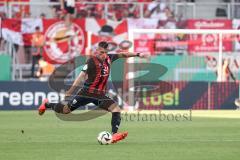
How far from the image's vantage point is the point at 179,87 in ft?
109

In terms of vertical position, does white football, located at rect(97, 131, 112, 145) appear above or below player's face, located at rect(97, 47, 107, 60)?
below

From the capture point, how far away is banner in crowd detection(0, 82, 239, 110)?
31.8 m

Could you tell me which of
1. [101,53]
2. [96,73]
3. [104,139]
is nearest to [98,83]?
[96,73]

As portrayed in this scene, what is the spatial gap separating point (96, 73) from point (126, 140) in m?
1.76

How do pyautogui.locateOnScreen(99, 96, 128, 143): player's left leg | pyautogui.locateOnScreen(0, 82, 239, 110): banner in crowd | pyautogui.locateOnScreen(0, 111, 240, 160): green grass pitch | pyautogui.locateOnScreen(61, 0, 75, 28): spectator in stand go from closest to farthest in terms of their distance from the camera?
1. pyautogui.locateOnScreen(0, 111, 240, 160): green grass pitch
2. pyautogui.locateOnScreen(99, 96, 128, 143): player's left leg
3. pyautogui.locateOnScreen(0, 82, 239, 110): banner in crowd
4. pyautogui.locateOnScreen(61, 0, 75, 28): spectator in stand

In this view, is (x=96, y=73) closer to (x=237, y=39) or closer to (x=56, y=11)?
(x=56, y=11)

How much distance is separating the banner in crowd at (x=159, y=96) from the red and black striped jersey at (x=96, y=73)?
557 inches

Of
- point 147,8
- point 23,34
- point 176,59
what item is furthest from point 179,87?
point 23,34

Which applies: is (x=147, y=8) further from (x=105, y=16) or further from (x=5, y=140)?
(x=5, y=140)

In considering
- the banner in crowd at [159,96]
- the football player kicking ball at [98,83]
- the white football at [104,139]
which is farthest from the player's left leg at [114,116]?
the banner in crowd at [159,96]

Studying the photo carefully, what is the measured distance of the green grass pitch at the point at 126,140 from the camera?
1472 cm

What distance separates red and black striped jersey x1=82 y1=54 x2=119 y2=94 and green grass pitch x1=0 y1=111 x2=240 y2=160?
1206mm

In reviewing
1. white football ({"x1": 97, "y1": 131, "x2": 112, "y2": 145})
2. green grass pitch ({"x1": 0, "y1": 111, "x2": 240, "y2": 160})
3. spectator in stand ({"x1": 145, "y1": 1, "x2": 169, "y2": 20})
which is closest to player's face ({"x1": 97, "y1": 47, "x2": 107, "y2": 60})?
white football ({"x1": 97, "y1": 131, "x2": 112, "y2": 145})

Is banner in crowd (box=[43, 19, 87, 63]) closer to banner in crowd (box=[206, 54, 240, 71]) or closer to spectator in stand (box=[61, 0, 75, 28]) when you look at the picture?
spectator in stand (box=[61, 0, 75, 28])
